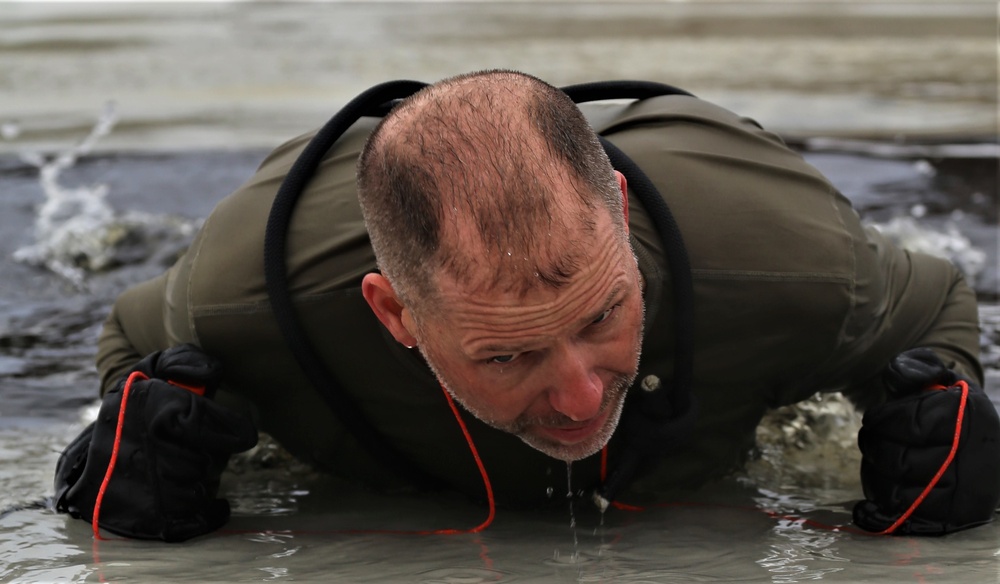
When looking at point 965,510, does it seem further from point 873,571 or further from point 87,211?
point 87,211

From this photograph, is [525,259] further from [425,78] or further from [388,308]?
[425,78]

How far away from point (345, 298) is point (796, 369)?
2.91 ft

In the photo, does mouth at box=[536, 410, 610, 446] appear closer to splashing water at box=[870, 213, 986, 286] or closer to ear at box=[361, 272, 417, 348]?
ear at box=[361, 272, 417, 348]

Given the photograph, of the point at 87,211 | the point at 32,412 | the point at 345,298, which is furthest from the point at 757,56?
the point at 345,298

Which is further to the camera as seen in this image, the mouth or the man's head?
the mouth

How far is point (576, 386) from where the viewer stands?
2.09 metres

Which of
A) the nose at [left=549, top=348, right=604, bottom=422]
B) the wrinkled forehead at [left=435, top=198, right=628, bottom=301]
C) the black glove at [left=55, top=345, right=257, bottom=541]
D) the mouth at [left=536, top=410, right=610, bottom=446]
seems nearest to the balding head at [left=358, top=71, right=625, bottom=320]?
the wrinkled forehead at [left=435, top=198, right=628, bottom=301]

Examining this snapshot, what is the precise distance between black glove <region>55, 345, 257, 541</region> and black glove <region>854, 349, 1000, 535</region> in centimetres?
122

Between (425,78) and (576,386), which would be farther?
(425,78)

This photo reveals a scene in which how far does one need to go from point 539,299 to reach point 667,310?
1.57ft

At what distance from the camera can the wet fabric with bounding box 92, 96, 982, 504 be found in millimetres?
2482

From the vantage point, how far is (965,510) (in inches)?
95.1

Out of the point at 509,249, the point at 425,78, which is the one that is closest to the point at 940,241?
the point at 509,249

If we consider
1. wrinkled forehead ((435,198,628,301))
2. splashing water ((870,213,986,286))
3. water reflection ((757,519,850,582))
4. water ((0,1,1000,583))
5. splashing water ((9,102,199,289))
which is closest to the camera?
wrinkled forehead ((435,198,628,301))
